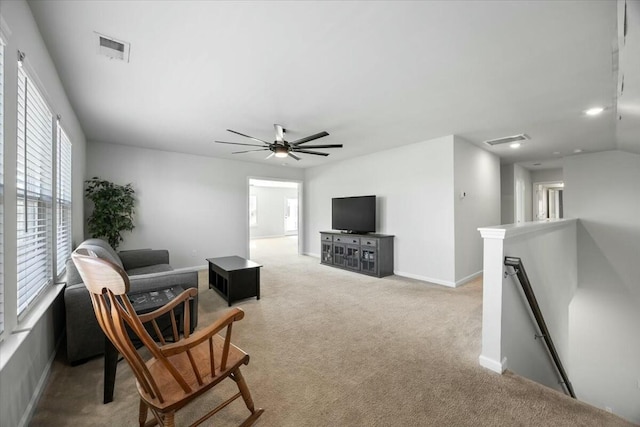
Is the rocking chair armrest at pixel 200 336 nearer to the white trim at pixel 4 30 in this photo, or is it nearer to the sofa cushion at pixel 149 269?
the white trim at pixel 4 30

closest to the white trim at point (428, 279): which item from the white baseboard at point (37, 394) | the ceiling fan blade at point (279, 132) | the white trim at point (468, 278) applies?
the white trim at point (468, 278)

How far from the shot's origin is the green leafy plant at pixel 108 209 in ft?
13.7

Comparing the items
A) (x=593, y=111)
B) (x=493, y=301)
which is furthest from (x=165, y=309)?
(x=593, y=111)

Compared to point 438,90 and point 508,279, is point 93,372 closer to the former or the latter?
point 508,279

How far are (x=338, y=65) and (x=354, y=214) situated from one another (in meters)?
3.68

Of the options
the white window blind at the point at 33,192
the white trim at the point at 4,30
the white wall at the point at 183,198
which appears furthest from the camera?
the white wall at the point at 183,198

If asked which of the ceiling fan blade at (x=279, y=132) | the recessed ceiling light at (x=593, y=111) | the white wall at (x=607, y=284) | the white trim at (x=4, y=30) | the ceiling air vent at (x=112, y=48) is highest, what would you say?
the recessed ceiling light at (x=593, y=111)

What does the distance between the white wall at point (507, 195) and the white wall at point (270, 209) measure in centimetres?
799

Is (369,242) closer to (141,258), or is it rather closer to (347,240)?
(347,240)

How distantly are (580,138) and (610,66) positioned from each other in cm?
287

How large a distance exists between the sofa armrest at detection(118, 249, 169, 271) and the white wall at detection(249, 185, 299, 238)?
6.93 m

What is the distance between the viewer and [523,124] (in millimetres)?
3660

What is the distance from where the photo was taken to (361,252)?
5156mm

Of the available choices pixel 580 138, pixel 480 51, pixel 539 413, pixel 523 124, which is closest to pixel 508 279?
pixel 539 413
